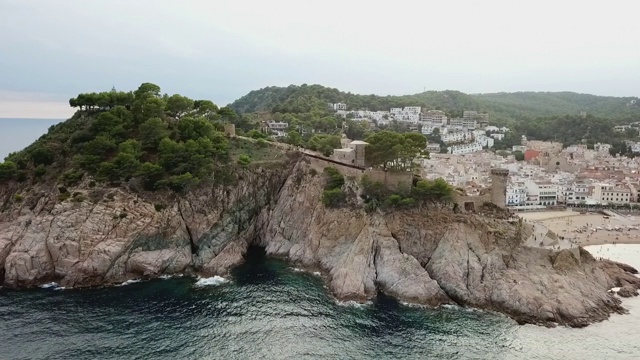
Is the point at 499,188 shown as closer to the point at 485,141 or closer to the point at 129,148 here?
the point at 129,148

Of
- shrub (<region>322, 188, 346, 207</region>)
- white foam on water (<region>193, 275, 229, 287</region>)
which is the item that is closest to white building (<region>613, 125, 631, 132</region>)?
shrub (<region>322, 188, 346, 207</region>)

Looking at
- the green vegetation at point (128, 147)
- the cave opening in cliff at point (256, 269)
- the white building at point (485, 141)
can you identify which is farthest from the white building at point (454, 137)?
the cave opening in cliff at point (256, 269)

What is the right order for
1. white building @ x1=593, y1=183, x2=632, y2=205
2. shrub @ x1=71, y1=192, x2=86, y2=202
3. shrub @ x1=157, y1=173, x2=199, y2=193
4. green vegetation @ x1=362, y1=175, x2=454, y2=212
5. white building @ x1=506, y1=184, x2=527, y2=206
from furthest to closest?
white building @ x1=593, y1=183, x2=632, y2=205 → white building @ x1=506, y1=184, x2=527, y2=206 → shrub @ x1=157, y1=173, x2=199, y2=193 → green vegetation @ x1=362, y1=175, x2=454, y2=212 → shrub @ x1=71, y1=192, x2=86, y2=202

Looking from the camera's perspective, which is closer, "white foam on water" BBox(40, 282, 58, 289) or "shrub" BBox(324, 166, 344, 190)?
"white foam on water" BBox(40, 282, 58, 289)

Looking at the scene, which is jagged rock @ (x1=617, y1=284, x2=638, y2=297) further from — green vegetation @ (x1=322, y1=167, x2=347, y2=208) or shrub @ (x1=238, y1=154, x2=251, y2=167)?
shrub @ (x1=238, y1=154, x2=251, y2=167)

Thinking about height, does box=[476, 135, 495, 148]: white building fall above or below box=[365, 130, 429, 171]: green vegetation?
below

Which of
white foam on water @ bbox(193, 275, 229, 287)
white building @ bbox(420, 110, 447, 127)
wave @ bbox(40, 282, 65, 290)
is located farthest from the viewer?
white building @ bbox(420, 110, 447, 127)
